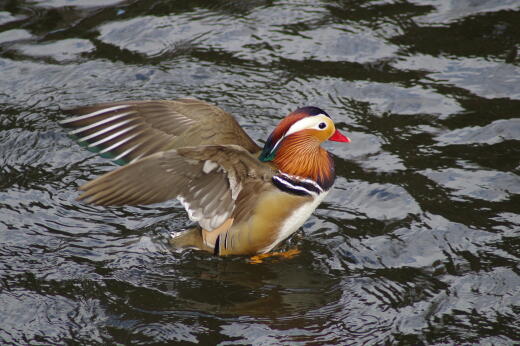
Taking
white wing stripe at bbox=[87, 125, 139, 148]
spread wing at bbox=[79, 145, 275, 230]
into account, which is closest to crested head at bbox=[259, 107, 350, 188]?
spread wing at bbox=[79, 145, 275, 230]

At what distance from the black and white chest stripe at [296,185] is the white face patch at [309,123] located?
0.29 metres

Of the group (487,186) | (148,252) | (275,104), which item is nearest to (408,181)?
(487,186)

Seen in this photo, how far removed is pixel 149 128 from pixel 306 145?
1.07 metres

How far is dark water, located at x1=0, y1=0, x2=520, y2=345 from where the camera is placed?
487 cm

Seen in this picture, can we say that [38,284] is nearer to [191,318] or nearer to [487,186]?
[191,318]

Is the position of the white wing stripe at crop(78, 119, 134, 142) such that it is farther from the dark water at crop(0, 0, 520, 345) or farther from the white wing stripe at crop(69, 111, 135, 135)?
the dark water at crop(0, 0, 520, 345)

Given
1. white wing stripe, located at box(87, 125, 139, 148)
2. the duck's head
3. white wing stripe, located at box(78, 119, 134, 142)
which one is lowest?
the duck's head

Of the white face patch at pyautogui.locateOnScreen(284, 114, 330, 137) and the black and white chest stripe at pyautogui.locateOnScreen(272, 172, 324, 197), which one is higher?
the white face patch at pyautogui.locateOnScreen(284, 114, 330, 137)

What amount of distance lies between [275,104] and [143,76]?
50.0 inches

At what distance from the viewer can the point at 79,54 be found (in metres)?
7.70

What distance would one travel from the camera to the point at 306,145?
559cm

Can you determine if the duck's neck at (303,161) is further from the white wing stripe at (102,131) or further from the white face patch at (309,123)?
the white wing stripe at (102,131)

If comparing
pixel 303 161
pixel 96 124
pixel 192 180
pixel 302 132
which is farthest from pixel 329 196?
pixel 96 124

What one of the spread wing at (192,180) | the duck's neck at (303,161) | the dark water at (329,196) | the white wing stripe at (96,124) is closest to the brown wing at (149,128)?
the white wing stripe at (96,124)
